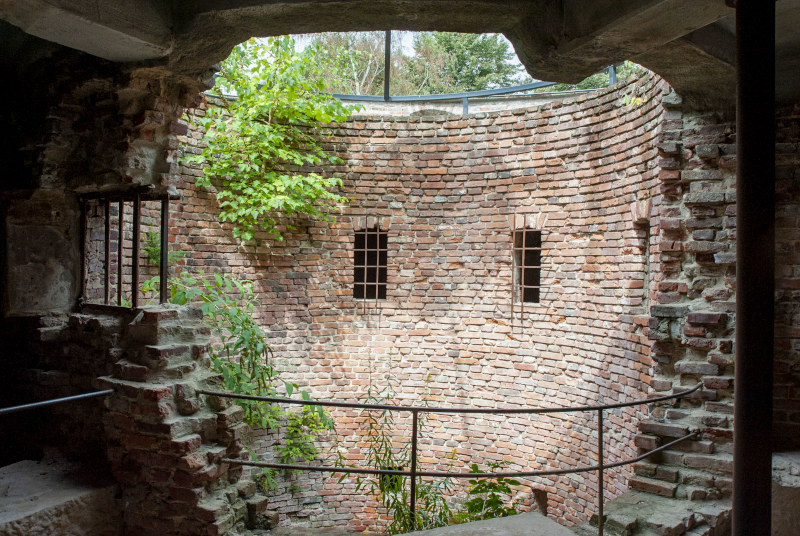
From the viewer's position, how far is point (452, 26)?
3018 mm

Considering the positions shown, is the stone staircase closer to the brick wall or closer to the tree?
the brick wall

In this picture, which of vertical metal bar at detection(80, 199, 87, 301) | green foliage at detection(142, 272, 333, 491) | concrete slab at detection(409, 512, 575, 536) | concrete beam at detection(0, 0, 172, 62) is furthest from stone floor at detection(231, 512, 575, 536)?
concrete beam at detection(0, 0, 172, 62)

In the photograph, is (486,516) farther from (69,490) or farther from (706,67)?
(706,67)

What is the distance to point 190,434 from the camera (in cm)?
316

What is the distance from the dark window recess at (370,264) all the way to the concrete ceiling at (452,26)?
12.2 ft

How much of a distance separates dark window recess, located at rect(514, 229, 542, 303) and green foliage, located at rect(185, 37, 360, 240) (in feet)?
7.36

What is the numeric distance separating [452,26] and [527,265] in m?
3.88

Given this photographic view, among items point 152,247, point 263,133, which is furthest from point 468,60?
point 152,247

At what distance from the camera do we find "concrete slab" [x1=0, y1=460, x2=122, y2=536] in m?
2.67

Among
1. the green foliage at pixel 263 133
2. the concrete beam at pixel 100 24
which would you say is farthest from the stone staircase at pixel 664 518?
the green foliage at pixel 263 133

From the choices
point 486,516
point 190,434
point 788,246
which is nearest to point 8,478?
point 190,434

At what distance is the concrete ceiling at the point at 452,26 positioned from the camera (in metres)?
2.59

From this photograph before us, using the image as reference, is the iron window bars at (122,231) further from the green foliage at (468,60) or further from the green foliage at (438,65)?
the green foliage at (468,60)

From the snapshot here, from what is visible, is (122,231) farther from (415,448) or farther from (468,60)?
(468,60)
